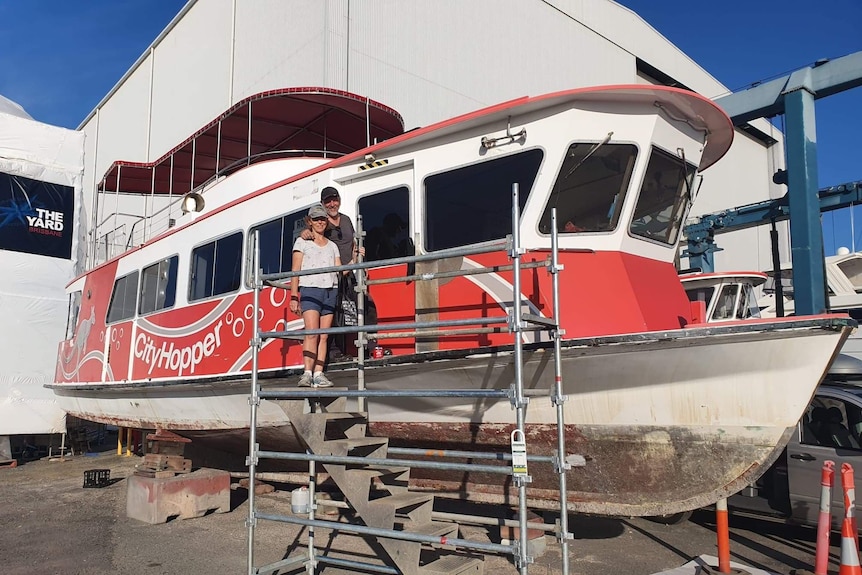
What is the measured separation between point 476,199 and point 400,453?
6.52 feet

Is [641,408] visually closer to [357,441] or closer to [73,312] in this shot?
[357,441]

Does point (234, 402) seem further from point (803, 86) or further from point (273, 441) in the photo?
point (803, 86)

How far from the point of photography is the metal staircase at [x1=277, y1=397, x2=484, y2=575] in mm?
4363

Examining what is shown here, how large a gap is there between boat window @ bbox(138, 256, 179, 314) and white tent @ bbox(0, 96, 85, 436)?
6.37 m

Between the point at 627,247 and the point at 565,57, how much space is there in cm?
1867

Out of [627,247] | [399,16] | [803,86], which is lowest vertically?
[627,247]

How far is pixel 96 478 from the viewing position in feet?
30.1

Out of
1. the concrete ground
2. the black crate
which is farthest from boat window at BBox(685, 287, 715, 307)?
the black crate

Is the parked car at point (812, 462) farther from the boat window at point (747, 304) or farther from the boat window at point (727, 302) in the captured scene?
the boat window at point (747, 304)

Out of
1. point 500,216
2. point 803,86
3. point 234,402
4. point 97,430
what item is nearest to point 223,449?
point 234,402

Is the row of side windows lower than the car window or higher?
higher

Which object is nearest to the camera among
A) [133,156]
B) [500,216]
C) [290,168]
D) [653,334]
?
[653,334]

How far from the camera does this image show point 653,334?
4.02m

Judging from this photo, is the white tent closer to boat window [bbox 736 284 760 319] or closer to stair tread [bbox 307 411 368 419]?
stair tread [bbox 307 411 368 419]
